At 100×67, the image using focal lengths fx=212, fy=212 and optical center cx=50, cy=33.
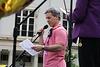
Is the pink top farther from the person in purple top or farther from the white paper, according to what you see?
the person in purple top

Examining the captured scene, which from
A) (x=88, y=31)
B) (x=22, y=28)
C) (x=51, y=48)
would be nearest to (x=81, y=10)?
(x=88, y=31)

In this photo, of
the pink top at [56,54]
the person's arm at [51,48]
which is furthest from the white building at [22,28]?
the person's arm at [51,48]

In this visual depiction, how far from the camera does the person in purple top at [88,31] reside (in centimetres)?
121

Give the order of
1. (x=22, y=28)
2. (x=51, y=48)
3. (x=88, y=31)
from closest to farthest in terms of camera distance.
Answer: (x=88, y=31), (x=51, y=48), (x=22, y=28)

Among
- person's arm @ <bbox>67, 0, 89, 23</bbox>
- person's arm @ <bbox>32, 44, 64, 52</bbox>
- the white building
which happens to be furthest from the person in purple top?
the white building

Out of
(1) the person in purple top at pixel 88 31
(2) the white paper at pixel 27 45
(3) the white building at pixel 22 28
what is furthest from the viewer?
(3) the white building at pixel 22 28

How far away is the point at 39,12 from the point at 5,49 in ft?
11.7

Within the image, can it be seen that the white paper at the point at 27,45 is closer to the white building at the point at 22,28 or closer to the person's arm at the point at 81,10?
the person's arm at the point at 81,10

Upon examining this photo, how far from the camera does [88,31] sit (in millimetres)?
1240

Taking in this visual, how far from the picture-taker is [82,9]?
4.08ft

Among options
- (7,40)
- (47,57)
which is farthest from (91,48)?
(7,40)

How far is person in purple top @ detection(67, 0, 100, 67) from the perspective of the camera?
47.8 inches

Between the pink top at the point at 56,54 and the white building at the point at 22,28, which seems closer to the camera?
the pink top at the point at 56,54

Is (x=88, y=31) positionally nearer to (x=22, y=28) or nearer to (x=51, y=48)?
(x=51, y=48)
